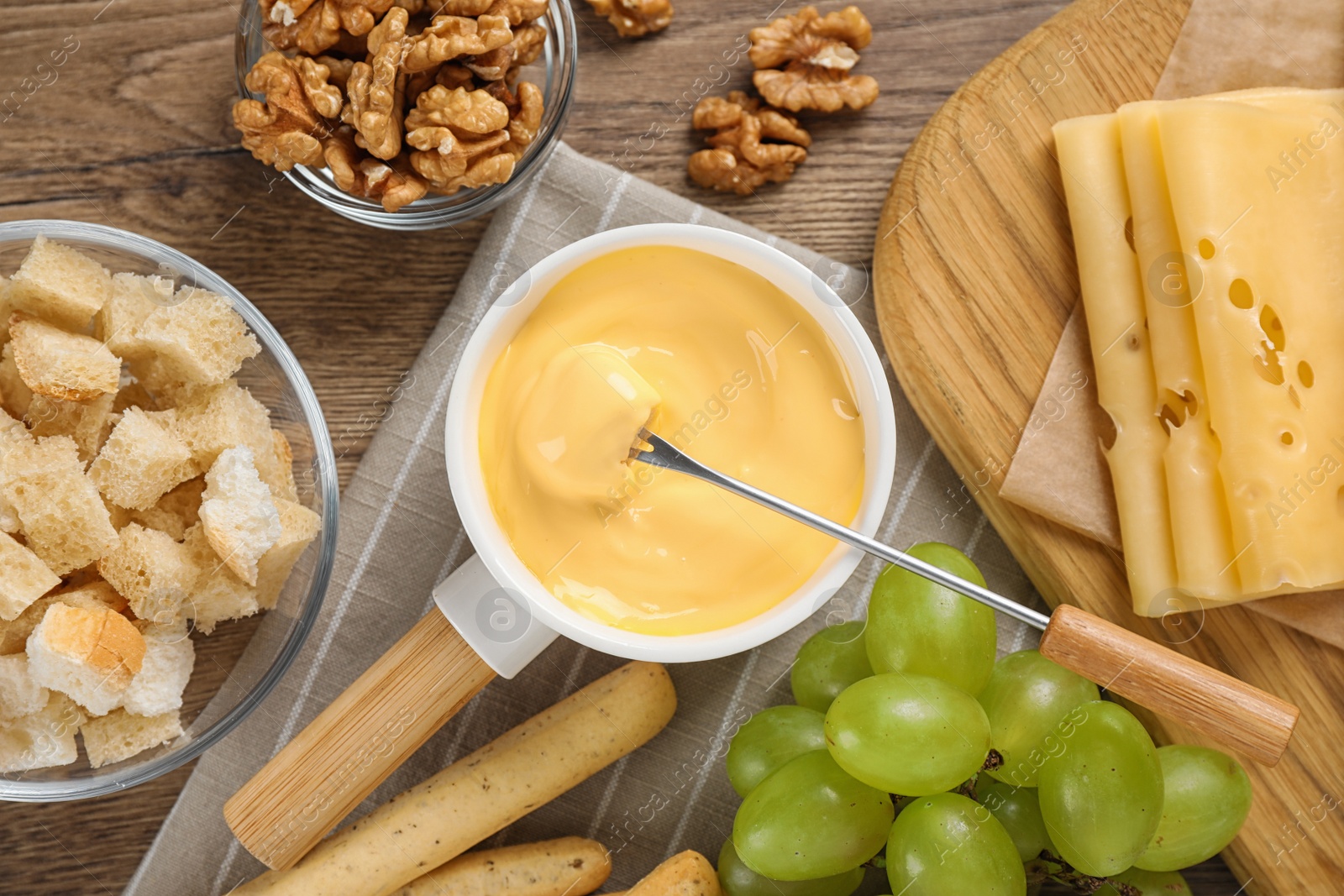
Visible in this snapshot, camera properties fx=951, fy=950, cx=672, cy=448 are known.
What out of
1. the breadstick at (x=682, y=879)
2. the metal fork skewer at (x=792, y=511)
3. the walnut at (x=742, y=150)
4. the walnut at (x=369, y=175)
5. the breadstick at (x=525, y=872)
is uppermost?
the walnut at (x=742, y=150)

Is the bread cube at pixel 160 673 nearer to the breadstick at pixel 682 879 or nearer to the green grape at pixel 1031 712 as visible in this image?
the breadstick at pixel 682 879

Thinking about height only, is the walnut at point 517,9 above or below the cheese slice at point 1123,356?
above

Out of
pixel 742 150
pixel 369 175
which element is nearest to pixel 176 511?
pixel 369 175

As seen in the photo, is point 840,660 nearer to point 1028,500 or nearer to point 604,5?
point 1028,500

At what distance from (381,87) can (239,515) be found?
473 millimetres

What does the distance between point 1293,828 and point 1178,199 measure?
2.46 ft

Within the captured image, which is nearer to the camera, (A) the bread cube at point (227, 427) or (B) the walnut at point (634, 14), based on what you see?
(A) the bread cube at point (227, 427)

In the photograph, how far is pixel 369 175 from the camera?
1.06m

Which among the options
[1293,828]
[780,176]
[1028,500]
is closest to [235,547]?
[780,176]

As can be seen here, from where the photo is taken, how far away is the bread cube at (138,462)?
971 millimetres

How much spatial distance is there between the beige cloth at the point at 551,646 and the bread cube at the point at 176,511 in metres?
0.17

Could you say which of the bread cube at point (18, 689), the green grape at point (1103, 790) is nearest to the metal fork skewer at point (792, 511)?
the green grape at point (1103, 790)

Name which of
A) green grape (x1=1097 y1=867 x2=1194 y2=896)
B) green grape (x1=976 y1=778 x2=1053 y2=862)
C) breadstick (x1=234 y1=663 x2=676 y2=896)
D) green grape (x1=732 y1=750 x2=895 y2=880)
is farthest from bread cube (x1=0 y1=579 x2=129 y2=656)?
green grape (x1=1097 y1=867 x2=1194 y2=896)

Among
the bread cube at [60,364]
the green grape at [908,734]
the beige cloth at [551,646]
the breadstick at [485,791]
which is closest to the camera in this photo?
the green grape at [908,734]
